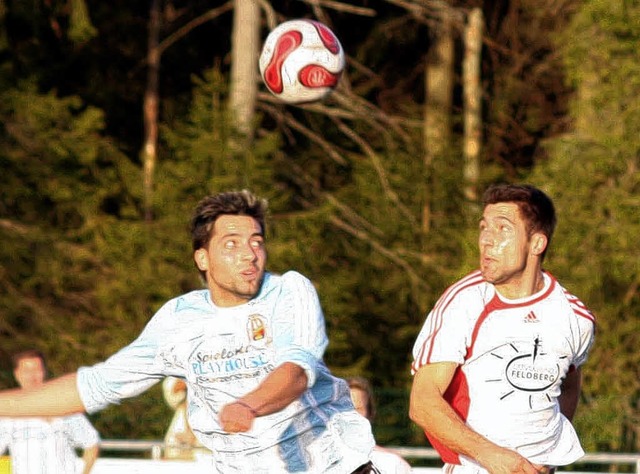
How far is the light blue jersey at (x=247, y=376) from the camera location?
17.9ft

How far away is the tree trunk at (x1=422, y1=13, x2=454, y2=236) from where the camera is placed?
17.0m

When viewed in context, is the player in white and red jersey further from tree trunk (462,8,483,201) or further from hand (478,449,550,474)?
tree trunk (462,8,483,201)

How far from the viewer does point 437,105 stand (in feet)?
65.0

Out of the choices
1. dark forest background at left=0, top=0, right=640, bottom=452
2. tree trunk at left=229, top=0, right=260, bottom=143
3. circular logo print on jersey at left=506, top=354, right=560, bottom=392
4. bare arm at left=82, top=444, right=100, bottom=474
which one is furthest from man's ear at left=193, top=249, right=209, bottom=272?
tree trunk at left=229, top=0, right=260, bottom=143

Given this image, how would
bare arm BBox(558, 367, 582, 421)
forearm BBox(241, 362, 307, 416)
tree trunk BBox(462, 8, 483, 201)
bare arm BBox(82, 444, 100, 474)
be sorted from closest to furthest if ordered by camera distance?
forearm BBox(241, 362, 307, 416) → bare arm BBox(558, 367, 582, 421) → bare arm BBox(82, 444, 100, 474) → tree trunk BBox(462, 8, 483, 201)

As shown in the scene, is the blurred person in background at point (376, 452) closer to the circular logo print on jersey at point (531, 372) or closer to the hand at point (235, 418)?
the circular logo print on jersey at point (531, 372)

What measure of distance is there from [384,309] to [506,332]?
457 inches

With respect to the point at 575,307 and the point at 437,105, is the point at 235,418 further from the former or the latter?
the point at 437,105

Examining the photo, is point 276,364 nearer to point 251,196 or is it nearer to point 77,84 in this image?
point 251,196

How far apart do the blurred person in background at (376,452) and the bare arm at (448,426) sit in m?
1.85

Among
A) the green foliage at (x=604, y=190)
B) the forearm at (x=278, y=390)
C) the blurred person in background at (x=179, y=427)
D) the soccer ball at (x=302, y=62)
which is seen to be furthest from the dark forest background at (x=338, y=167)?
the forearm at (x=278, y=390)

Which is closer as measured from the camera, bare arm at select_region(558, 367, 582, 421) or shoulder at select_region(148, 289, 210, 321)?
shoulder at select_region(148, 289, 210, 321)

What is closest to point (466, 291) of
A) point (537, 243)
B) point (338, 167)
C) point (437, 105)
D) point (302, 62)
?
point (537, 243)

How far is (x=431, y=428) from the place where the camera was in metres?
5.46
